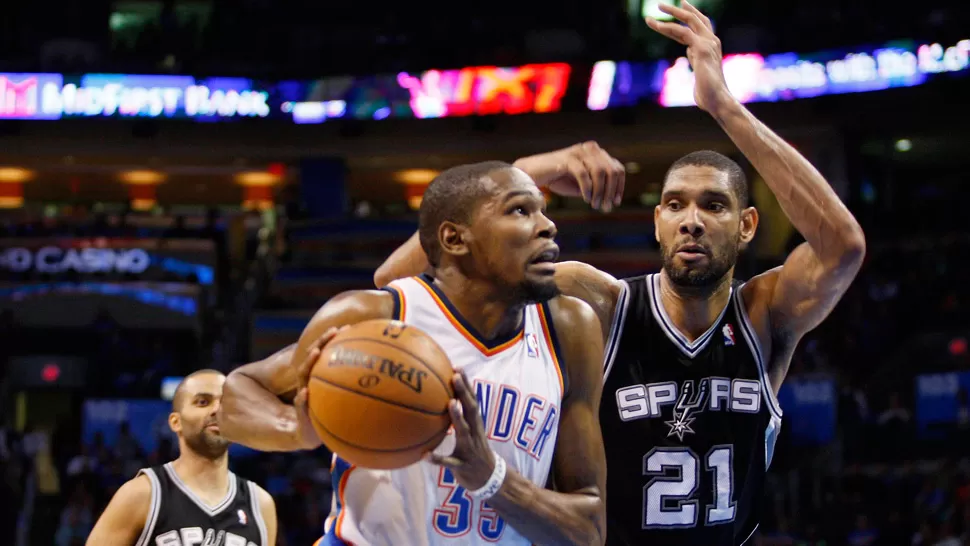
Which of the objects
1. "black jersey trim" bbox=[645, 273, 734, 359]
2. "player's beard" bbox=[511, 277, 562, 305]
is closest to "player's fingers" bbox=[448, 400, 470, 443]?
"player's beard" bbox=[511, 277, 562, 305]

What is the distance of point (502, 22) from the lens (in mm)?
22344

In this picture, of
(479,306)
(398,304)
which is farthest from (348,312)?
(479,306)

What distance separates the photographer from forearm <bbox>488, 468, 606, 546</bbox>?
2.97m

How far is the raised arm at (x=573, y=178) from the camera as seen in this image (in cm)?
381

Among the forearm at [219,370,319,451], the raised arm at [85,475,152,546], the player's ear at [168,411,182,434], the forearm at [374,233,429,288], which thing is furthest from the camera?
the player's ear at [168,411,182,434]

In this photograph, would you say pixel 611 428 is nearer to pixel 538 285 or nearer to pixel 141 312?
pixel 538 285

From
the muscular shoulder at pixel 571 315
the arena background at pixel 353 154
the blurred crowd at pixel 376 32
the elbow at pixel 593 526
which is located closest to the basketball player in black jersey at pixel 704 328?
the muscular shoulder at pixel 571 315

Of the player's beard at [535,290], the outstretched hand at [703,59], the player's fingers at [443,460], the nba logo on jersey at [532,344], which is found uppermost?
the outstretched hand at [703,59]

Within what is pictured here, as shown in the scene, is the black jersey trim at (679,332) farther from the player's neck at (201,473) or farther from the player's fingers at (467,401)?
the player's neck at (201,473)

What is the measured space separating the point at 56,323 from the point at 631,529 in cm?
1663

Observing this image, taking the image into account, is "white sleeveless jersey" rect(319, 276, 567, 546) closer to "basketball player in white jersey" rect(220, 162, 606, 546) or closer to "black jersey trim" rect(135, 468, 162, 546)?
"basketball player in white jersey" rect(220, 162, 606, 546)

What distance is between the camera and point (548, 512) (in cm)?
308

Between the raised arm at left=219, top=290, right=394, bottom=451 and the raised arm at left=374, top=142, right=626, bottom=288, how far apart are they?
63 cm

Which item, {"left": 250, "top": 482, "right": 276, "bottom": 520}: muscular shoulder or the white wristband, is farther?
{"left": 250, "top": 482, "right": 276, "bottom": 520}: muscular shoulder
